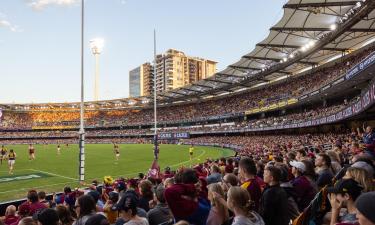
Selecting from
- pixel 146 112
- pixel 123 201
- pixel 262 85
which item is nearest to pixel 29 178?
pixel 123 201

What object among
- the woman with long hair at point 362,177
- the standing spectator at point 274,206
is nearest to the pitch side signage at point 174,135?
the standing spectator at point 274,206

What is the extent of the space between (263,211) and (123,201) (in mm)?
2030

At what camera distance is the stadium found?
15.3ft

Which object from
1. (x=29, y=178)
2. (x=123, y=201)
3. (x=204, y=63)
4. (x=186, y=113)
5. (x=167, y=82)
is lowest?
(x=29, y=178)

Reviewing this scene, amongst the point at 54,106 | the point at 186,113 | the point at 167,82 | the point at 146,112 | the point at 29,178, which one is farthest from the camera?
the point at 167,82

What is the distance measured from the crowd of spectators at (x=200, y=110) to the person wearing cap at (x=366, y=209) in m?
32.6

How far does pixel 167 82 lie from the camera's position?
167m

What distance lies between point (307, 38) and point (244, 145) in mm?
18872

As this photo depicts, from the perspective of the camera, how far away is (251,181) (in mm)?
5449

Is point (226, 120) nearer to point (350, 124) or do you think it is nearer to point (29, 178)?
point (350, 124)

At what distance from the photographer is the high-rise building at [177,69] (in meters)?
165

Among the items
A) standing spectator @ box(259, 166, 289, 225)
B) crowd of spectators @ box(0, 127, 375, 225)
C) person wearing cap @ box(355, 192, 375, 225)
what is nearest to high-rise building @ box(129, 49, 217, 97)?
crowd of spectators @ box(0, 127, 375, 225)

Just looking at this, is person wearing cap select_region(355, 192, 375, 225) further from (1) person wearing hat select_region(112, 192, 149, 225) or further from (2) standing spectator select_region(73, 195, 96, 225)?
(2) standing spectator select_region(73, 195, 96, 225)

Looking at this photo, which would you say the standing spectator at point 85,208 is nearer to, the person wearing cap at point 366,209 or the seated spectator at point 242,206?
the seated spectator at point 242,206
